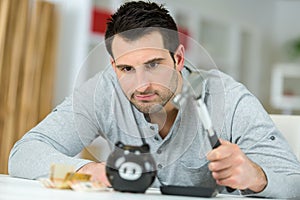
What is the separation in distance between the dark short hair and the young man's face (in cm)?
1

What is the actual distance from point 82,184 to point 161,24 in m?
0.33

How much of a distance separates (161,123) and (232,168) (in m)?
0.16

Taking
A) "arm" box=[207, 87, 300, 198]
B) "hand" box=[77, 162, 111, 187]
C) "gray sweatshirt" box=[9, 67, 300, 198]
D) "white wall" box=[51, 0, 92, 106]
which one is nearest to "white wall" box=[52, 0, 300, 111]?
"white wall" box=[51, 0, 92, 106]

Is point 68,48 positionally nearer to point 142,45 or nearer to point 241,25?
point 142,45

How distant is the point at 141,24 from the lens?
45.1 inches

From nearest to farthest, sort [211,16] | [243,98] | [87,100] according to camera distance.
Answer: [87,100]
[243,98]
[211,16]

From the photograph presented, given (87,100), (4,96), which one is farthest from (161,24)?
(4,96)

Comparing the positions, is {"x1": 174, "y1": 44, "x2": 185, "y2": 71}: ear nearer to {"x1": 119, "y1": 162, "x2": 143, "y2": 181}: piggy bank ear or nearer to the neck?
the neck

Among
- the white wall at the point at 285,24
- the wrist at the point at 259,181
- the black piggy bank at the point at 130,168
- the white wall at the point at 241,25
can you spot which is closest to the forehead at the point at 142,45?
the black piggy bank at the point at 130,168

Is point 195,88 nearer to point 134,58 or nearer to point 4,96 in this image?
point 134,58

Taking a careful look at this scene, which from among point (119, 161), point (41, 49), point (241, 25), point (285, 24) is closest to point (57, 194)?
point (119, 161)

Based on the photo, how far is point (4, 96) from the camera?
153 inches

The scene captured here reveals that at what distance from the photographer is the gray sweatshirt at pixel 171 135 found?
117 centimetres

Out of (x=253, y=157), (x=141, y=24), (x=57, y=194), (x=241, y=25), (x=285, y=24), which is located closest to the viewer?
(x=57, y=194)
